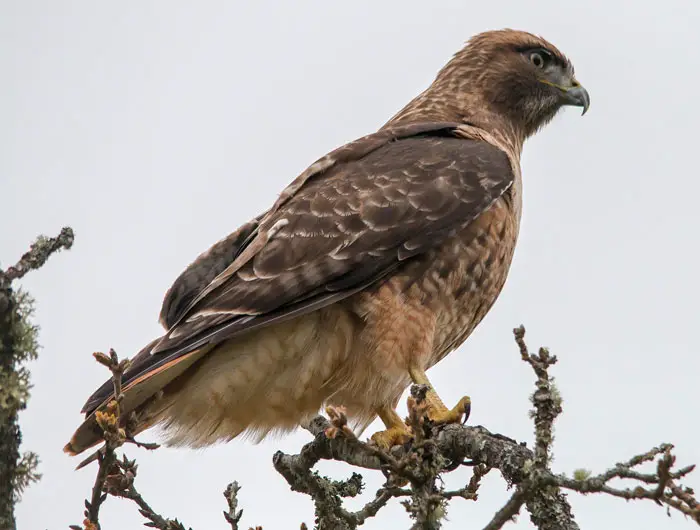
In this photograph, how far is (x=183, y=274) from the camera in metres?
5.43

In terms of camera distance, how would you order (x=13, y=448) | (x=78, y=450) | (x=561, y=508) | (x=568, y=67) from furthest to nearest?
(x=568, y=67) < (x=78, y=450) < (x=561, y=508) < (x=13, y=448)

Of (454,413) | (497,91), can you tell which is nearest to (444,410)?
(454,413)

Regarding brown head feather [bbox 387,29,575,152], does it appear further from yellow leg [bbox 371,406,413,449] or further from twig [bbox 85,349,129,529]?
twig [bbox 85,349,129,529]

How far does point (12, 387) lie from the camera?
108 inches

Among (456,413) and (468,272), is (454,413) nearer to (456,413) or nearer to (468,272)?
(456,413)

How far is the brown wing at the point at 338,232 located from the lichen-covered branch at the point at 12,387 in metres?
1.43

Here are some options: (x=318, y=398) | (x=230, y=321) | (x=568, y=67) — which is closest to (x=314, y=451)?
(x=318, y=398)

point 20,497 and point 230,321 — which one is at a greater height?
point 230,321

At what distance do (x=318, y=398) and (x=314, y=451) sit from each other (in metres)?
0.30

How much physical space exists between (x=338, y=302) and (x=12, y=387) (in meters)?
2.16

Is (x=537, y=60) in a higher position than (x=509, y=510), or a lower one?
higher

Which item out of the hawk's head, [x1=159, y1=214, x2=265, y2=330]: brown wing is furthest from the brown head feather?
[x1=159, y1=214, x2=265, y2=330]: brown wing

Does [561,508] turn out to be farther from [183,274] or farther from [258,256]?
[183,274]

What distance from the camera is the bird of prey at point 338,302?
458cm
